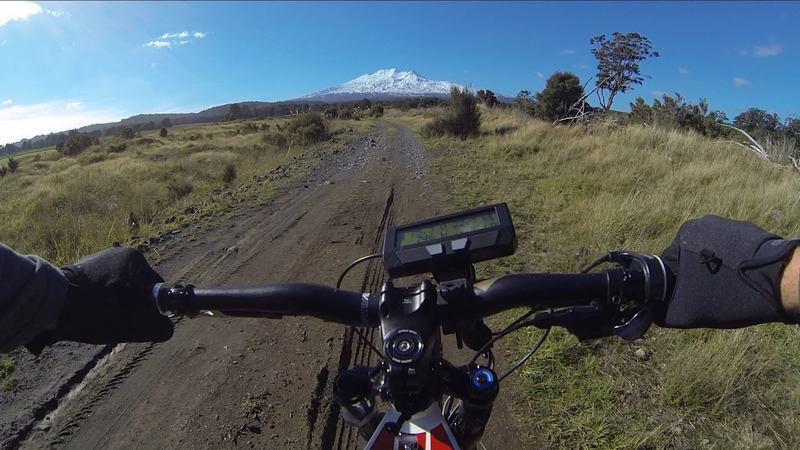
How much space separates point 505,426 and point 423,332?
2.02 m

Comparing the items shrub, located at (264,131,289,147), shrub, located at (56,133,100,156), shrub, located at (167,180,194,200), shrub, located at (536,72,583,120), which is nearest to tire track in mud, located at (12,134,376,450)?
shrub, located at (167,180,194,200)

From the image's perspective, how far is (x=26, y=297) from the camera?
980 millimetres

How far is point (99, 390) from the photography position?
3113mm

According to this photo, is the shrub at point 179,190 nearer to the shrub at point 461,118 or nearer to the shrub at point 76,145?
the shrub at point 461,118

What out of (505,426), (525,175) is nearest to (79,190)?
(525,175)

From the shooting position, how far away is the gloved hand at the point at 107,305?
112cm

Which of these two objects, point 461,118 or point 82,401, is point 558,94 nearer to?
point 461,118

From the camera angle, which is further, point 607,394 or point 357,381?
point 607,394

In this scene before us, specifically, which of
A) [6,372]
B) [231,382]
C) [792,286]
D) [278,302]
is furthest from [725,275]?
Result: [6,372]

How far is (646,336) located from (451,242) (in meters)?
2.95

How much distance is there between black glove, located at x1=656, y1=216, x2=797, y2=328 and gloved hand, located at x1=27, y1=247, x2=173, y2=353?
1296mm

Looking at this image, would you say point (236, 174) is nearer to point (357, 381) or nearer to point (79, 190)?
point (79, 190)

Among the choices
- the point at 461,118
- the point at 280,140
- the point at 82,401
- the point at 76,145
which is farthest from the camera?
the point at 76,145

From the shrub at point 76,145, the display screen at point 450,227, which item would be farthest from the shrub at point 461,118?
the shrub at point 76,145
